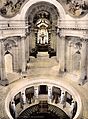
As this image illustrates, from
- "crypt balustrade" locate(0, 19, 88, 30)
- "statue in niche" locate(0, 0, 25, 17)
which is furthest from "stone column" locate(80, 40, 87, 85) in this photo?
"statue in niche" locate(0, 0, 25, 17)

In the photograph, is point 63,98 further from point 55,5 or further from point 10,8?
point 10,8

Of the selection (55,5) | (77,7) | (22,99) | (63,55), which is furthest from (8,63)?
(77,7)

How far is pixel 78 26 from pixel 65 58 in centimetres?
506

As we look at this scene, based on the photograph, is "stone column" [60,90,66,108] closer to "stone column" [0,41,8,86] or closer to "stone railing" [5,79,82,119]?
"stone railing" [5,79,82,119]

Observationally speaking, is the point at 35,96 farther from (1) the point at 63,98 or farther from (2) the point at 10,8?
(2) the point at 10,8

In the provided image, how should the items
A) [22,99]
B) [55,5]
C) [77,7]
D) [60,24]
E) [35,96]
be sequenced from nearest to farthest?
[77,7], [55,5], [22,99], [60,24], [35,96]

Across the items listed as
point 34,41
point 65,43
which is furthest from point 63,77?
point 34,41

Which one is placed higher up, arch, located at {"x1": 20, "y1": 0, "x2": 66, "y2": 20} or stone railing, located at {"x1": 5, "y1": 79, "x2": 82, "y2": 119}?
arch, located at {"x1": 20, "y1": 0, "x2": 66, "y2": 20}

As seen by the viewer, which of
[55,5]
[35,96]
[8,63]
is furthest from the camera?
[8,63]

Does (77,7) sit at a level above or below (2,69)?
above

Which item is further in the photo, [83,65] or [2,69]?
[83,65]

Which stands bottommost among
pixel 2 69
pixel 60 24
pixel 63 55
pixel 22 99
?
pixel 22 99

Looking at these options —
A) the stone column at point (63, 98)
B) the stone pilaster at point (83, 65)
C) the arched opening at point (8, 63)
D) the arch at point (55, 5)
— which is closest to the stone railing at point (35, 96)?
the stone column at point (63, 98)

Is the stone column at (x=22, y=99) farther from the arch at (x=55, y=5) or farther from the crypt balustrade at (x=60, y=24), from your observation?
the arch at (x=55, y=5)
